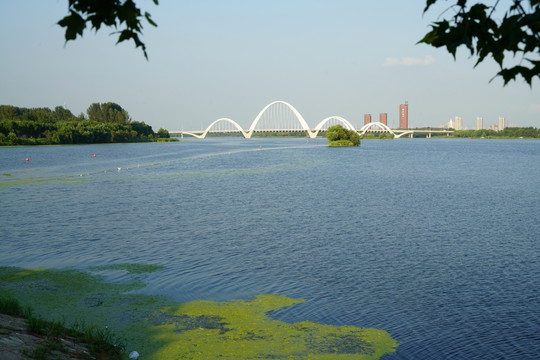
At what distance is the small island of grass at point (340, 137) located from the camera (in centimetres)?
13788

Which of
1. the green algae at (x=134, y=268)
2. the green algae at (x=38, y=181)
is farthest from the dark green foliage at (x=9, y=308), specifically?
the green algae at (x=38, y=181)

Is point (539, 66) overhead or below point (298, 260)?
overhead

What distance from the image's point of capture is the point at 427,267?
1686 centimetres

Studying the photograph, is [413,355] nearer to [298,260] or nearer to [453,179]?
[298,260]

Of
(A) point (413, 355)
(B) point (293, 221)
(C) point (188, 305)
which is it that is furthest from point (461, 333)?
(B) point (293, 221)

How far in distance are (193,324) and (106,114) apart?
184 m

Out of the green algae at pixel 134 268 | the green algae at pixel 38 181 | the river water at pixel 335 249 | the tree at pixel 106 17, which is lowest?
the river water at pixel 335 249

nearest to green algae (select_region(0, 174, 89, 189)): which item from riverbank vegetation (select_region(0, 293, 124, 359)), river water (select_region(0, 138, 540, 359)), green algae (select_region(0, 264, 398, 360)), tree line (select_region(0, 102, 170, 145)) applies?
river water (select_region(0, 138, 540, 359))

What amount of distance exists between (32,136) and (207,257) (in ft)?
464

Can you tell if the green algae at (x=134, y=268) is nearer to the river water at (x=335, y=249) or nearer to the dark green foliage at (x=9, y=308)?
the river water at (x=335, y=249)

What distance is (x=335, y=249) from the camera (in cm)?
1931

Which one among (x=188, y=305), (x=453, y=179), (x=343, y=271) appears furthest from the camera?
(x=453, y=179)

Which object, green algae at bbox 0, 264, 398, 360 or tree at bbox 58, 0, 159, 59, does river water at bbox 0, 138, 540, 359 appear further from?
tree at bbox 58, 0, 159, 59

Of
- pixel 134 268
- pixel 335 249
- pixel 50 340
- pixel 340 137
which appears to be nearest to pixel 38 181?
pixel 134 268
